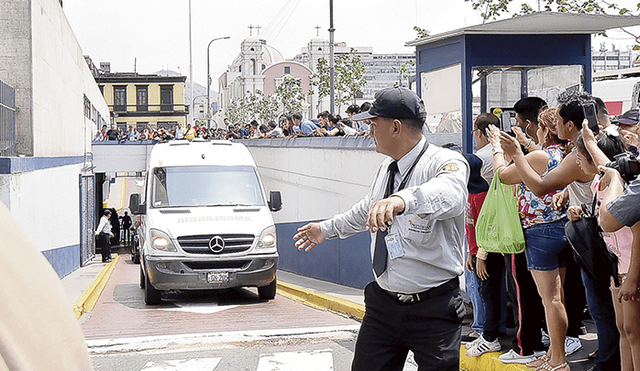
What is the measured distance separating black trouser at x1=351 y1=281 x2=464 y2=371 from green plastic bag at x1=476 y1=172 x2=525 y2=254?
2.02m

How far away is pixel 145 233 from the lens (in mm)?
12844

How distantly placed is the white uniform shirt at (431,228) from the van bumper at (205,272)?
8.14m

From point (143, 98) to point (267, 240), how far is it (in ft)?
254

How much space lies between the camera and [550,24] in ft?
25.9

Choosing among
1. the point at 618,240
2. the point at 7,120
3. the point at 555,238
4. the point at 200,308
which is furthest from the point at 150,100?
the point at 618,240

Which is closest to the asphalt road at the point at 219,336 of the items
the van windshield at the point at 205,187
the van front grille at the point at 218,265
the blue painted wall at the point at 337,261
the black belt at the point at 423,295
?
the van front grille at the point at 218,265

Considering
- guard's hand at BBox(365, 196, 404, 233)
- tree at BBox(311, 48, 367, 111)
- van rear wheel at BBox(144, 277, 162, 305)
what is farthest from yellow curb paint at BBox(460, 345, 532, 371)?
tree at BBox(311, 48, 367, 111)

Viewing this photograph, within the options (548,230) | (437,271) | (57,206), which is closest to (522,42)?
(548,230)

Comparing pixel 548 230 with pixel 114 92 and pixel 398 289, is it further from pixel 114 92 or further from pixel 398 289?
pixel 114 92

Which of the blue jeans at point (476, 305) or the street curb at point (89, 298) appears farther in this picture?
the street curb at point (89, 298)

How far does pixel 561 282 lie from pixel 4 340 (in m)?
5.11

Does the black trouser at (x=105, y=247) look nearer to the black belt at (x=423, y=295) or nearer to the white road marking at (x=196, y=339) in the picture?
the white road marking at (x=196, y=339)

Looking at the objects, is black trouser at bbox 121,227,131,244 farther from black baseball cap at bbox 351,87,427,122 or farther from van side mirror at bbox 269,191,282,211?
black baseball cap at bbox 351,87,427,122

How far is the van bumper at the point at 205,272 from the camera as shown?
12.0 meters
